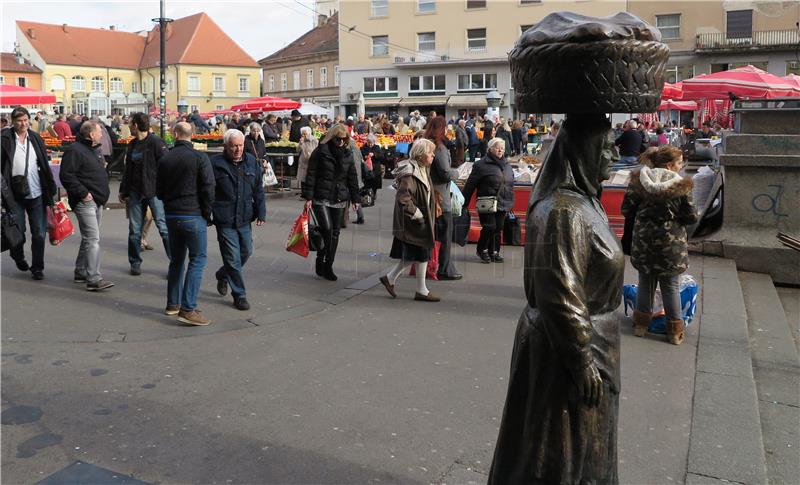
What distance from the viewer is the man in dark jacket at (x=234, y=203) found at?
7398 millimetres

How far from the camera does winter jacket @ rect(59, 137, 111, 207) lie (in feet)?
26.3

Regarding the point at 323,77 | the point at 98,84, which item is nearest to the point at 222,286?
the point at 323,77

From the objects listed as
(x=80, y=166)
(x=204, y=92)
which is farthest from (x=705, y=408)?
(x=204, y=92)

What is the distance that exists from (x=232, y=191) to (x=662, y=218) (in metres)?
4.17

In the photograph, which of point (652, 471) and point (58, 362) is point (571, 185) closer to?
point (652, 471)

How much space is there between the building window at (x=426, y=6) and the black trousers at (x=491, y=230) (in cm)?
4684

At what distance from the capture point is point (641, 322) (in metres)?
6.66

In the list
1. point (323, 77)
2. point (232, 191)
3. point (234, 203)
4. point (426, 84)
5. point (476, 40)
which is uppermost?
point (476, 40)

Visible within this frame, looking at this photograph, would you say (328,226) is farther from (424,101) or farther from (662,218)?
(424,101)

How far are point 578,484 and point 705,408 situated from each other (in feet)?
8.81

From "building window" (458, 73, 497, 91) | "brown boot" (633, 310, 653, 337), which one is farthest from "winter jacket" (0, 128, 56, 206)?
"building window" (458, 73, 497, 91)

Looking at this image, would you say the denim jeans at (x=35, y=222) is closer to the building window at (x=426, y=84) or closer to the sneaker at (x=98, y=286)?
the sneaker at (x=98, y=286)

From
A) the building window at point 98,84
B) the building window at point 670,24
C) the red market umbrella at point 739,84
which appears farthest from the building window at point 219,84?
the red market umbrella at point 739,84

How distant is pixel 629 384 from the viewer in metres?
5.40
